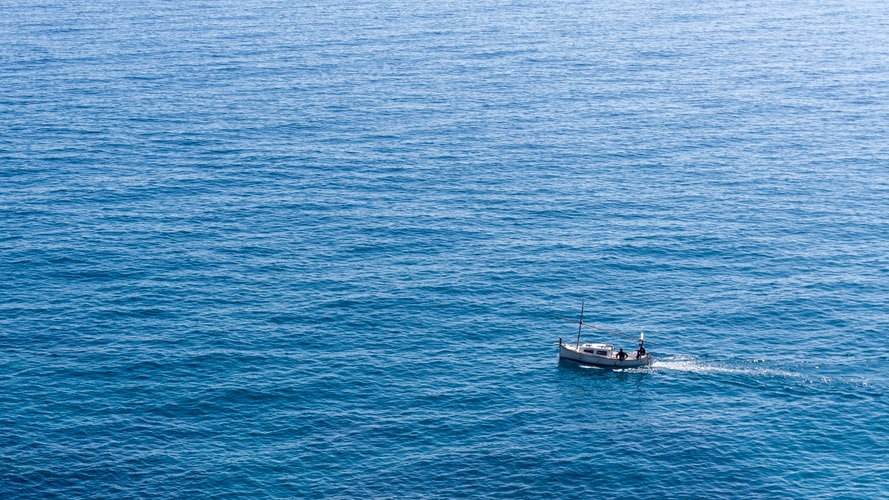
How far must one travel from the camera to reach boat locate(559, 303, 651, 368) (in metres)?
163

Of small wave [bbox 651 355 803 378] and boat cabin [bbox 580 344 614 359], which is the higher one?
boat cabin [bbox 580 344 614 359]

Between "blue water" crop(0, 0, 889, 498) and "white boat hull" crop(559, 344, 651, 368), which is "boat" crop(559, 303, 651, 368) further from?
"blue water" crop(0, 0, 889, 498)

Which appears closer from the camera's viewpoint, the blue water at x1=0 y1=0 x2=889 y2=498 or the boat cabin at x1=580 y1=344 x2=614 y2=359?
the blue water at x1=0 y1=0 x2=889 y2=498

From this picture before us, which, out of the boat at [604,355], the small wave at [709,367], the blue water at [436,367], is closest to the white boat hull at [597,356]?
the boat at [604,355]

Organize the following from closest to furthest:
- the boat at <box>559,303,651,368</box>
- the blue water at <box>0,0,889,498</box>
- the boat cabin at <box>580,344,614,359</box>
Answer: the blue water at <box>0,0,889,498</box> → the boat at <box>559,303,651,368</box> → the boat cabin at <box>580,344,614,359</box>

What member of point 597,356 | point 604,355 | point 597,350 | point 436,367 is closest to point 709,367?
point 604,355

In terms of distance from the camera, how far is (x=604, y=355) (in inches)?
6521

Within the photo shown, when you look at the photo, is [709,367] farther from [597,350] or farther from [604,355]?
[597,350]

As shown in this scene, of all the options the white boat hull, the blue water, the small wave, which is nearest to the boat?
the white boat hull

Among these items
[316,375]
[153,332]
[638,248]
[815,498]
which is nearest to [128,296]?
[153,332]

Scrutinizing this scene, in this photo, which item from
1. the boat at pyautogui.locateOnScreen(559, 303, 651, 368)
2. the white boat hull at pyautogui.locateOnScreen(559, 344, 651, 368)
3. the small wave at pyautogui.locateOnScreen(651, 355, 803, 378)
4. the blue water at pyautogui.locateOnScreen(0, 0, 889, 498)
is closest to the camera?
the blue water at pyautogui.locateOnScreen(0, 0, 889, 498)

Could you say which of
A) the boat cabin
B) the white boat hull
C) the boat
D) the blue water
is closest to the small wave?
the blue water

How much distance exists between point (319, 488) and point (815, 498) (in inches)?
2210

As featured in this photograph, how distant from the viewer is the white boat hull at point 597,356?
164 m
